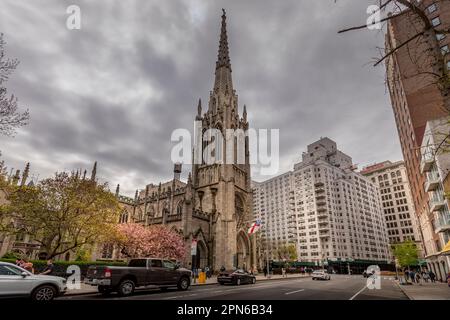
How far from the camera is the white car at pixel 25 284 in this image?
9242 millimetres

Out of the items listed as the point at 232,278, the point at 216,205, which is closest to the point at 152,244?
the point at 216,205

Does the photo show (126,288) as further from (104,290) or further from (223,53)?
(223,53)

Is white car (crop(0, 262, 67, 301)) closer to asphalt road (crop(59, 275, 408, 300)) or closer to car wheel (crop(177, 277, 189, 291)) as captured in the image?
asphalt road (crop(59, 275, 408, 300))

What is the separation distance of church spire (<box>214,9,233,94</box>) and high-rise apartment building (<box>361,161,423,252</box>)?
85663 mm

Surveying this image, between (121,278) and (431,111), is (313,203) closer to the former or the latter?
(431,111)

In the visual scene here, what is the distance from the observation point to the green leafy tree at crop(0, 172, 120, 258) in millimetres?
21766

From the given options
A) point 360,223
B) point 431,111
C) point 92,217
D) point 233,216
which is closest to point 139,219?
point 233,216

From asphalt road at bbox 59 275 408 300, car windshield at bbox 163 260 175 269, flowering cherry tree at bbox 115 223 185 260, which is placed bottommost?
asphalt road at bbox 59 275 408 300

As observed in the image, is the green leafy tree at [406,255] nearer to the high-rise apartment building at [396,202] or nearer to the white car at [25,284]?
the white car at [25,284]

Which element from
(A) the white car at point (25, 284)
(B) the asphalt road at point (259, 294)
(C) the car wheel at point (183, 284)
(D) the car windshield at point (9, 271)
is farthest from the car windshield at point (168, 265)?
(D) the car windshield at point (9, 271)

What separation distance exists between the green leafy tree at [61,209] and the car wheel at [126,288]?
39.4 ft

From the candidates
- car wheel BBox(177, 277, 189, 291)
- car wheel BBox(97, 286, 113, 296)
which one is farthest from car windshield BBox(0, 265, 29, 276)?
car wheel BBox(177, 277, 189, 291)

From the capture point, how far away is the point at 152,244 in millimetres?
30688
